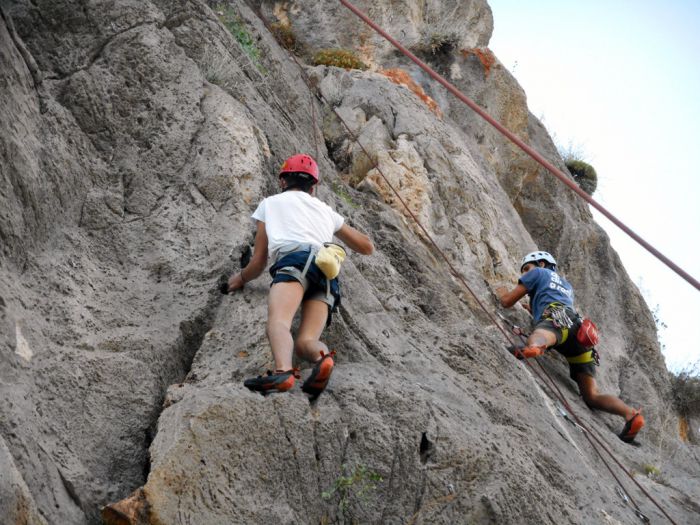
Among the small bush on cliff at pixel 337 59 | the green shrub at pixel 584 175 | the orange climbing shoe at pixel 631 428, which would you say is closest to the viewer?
the orange climbing shoe at pixel 631 428

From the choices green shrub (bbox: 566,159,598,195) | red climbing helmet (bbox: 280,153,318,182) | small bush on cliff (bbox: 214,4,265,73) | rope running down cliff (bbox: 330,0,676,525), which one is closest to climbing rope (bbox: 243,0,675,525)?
rope running down cliff (bbox: 330,0,676,525)

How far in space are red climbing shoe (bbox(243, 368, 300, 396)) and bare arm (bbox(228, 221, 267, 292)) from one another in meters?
1.06

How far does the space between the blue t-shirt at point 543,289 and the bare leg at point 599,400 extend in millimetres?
836

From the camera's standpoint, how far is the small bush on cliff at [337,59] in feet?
39.8

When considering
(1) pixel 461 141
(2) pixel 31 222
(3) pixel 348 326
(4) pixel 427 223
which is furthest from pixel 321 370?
(1) pixel 461 141

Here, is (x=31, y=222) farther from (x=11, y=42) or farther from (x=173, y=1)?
(x=173, y=1)

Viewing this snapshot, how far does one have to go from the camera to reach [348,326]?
663 centimetres

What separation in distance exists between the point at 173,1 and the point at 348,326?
383cm

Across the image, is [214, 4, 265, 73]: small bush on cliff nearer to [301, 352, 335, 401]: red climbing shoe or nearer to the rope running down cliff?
the rope running down cliff

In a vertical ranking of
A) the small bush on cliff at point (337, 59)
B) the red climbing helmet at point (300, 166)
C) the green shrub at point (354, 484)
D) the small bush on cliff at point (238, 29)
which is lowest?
the green shrub at point (354, 484)

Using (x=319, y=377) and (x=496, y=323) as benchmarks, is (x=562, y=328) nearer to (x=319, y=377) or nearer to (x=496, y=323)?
(x=496, y=323)

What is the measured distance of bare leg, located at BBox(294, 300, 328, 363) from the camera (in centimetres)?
586

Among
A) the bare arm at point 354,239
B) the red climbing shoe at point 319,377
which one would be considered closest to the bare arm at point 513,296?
the bare arm at point 354,239

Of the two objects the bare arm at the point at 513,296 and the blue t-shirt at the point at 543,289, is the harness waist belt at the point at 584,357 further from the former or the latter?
the bare arm at the point at 513,296
